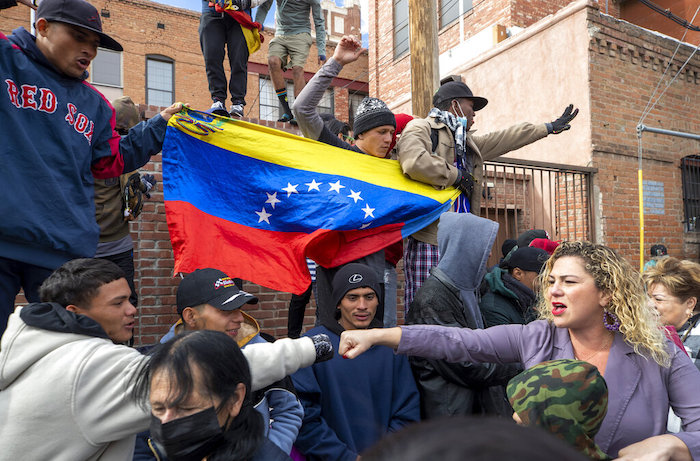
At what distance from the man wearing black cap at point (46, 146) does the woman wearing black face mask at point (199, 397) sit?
1076 mm

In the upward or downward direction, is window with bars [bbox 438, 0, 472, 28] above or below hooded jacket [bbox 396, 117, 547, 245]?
above

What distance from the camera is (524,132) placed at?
169 inches

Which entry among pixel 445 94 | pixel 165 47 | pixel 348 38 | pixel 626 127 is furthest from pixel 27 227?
pixel 165 47

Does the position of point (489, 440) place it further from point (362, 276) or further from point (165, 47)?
point (165, 47)

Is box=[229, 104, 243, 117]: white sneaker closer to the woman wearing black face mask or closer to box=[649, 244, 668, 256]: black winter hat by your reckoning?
the woman wearing black face mask

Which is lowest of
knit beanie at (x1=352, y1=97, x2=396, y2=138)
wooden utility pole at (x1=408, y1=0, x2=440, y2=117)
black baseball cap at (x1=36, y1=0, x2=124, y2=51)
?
knit beanie at (x1=352, y1=97, x2=396, y2=138)

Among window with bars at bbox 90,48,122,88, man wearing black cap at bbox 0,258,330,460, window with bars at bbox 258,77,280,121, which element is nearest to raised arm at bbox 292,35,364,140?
man wearing black cap at bbox 0,258,330,460

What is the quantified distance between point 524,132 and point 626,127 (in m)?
5.93

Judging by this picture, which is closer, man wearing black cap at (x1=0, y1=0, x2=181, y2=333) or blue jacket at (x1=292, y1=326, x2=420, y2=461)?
man wearing black cap at (x1=0, y1=0, x2=181, y2=333)

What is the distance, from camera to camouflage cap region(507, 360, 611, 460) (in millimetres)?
1305

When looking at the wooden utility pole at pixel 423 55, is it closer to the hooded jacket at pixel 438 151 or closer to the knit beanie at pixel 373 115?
the hooded jacket at pixel 438 151

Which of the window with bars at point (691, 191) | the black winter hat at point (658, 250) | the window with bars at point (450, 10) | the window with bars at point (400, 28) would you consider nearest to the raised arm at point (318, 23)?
the black winter hat at point (658, 250)

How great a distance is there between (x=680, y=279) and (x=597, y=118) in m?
6.12

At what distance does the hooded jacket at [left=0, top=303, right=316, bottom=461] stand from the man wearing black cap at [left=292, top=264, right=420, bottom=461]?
88 centimetres
